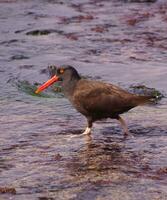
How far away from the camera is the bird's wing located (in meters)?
10.3

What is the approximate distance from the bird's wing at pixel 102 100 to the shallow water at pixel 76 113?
0.42m

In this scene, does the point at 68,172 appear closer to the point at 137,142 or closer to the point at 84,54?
the point at 137,142

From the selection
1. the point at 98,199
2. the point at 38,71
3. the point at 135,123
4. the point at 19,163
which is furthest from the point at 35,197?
the point at 38,71

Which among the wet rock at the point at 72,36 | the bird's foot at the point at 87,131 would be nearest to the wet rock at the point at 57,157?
the bird's foot at the point at 87,131

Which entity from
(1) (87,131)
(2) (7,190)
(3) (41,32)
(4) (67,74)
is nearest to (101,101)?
(1) (87,131)

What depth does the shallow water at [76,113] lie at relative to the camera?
8.36 meters

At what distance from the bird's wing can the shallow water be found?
1.37 ft

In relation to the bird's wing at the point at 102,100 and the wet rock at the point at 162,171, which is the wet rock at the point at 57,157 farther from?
the wet rock at the point at 162,171

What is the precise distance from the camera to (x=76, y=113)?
1171cm

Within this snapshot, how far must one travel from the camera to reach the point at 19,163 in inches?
356

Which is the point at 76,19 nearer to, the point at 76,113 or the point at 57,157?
the point at 76,113

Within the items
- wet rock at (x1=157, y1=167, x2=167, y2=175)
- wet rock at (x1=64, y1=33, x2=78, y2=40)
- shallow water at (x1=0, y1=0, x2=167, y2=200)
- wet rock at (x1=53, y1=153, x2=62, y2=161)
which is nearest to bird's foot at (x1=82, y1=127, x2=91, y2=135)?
shallow water at (x1=0, y1=0, x2=167, y2=200)

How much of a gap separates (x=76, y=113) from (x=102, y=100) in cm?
150

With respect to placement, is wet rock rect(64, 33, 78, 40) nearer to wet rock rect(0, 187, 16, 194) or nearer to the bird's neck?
the bird's neck
